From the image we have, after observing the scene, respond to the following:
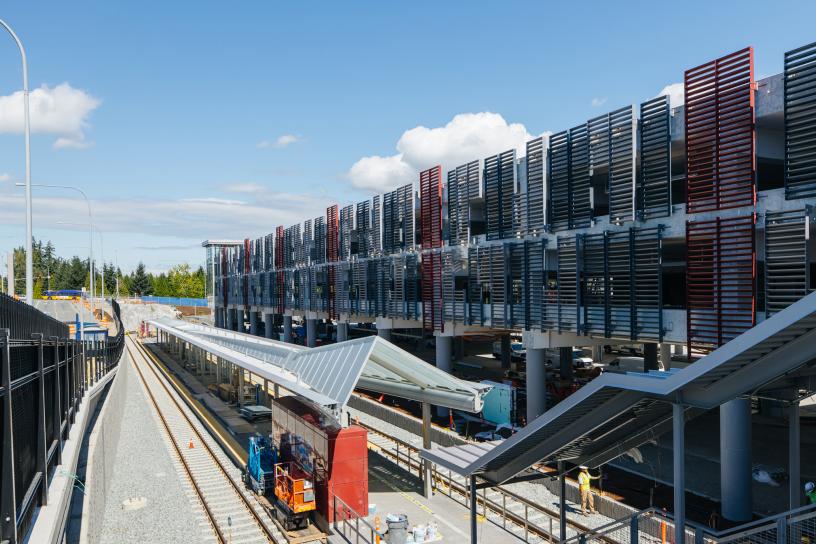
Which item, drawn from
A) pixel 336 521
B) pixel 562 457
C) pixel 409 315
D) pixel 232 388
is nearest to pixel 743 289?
pixel 562 457

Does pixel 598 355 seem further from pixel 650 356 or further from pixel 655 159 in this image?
pixel 655 159

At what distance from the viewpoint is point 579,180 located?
24188 millimetres

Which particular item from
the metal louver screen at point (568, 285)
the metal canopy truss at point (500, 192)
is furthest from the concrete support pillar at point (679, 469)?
the metal canopy truss at point (500, 192)

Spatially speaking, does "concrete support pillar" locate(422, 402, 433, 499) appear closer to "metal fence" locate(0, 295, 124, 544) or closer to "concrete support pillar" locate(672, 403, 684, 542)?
"metal fence" locate(0, 295, 124, 544)

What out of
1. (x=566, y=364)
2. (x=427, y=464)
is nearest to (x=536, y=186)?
(x=427, y=464)

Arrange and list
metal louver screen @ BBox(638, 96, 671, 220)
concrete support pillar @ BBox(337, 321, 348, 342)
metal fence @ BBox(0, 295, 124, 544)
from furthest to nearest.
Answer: concrete support pillar @ BBox(337, 321, 348, 342) < metal louver screen @ BBox(638, 96, 671, 220) < metal fence @ BBox(0, 295, 124, 544)

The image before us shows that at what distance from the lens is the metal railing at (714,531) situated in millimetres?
7211

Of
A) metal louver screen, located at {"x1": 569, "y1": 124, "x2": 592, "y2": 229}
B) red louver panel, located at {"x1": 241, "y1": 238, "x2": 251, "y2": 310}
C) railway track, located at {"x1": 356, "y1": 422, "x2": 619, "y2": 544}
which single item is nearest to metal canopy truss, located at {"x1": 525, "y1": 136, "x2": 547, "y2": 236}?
metal louver screen, located at {"x1": 569, "y1": 124, "x2": 592, "y2": 229}

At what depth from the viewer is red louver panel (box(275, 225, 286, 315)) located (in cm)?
6203

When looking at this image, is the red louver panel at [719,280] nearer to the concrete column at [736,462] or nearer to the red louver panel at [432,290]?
the concrete column at [736,462]

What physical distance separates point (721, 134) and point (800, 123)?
7.26 feet

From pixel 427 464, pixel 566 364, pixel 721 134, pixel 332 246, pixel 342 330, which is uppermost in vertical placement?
pixel 721 134

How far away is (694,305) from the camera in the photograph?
19.6 m

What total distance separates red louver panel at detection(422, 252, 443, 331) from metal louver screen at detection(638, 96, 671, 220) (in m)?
13.6
